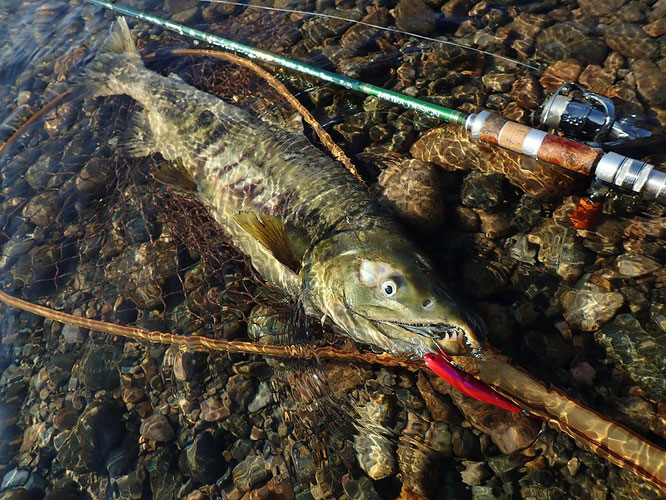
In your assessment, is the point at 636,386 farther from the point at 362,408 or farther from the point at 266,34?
the point at 266,34

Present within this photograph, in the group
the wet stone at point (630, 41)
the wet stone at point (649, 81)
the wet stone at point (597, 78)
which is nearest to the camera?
the wet stone at point (649, 81)

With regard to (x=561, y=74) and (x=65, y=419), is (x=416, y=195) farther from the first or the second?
(x=65, y=419)

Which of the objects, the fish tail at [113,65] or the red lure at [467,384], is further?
the fish tail at [113,65]

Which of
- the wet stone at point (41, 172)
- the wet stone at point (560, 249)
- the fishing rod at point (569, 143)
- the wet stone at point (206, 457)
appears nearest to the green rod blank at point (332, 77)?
the fishing rod at point (569, 143)

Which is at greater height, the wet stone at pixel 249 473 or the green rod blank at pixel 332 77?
the green rod blank at pixel 332 77

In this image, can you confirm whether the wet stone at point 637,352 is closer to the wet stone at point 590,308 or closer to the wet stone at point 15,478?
the wet stone at point 590,308

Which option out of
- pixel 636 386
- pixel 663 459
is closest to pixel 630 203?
pixel 636 386

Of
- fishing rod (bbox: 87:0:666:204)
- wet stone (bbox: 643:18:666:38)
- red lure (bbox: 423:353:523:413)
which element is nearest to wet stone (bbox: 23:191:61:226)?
fishing rod (bbox: 87:0:666:204)
